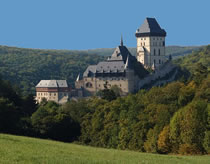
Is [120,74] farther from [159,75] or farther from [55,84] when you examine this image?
[55,84]

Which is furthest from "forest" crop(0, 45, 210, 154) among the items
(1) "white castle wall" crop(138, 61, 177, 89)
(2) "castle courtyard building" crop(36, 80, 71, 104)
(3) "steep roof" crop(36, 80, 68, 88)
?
(1) "white castle wall" crop(138, 61, 177, 89)

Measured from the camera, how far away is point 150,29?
141375mm

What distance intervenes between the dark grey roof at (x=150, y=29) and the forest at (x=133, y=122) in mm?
67244

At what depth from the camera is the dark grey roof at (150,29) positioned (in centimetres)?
14150

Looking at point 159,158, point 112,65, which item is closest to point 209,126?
point 159,158

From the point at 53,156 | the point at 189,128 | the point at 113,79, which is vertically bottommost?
the point at 189,128

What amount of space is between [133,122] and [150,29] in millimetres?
85189

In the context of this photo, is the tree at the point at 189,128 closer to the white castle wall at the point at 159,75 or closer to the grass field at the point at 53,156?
the grass field at the point at 53,156

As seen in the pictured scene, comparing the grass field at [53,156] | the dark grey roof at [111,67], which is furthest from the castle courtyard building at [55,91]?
the grass field at [53,156]

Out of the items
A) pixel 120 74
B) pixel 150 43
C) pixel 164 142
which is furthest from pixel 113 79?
pixel 164 142

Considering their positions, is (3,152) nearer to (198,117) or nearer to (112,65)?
(198,117)

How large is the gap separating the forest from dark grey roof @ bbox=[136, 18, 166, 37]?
67.2 m

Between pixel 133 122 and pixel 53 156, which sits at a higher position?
pixel 53 156

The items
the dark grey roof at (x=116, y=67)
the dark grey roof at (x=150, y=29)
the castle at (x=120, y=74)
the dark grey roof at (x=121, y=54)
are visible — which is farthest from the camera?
the dark grey roof at (x=150, y=29)
